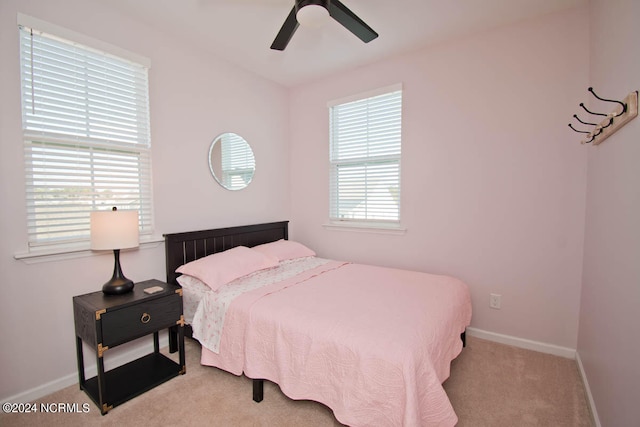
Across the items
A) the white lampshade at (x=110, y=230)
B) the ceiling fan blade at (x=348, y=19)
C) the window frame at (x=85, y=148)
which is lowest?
the white lampshade at (x=110, y=230)

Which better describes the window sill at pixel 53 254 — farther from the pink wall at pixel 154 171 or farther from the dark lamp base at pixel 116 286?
the dark lamp base at pixel 116 286

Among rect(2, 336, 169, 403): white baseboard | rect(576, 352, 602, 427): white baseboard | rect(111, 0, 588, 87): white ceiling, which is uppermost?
rect(111, 0, 588, 87): white ceiling

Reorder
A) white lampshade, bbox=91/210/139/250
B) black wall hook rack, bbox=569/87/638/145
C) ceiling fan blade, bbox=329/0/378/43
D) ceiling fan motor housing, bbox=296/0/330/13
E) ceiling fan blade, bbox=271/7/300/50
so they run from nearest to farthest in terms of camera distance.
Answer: black wall hook rack, bbox=569/87/638/145, ceiling fan motor housing, bbox=296/0/330/13, ceiling fan blade, bbox=329/0/378/43, ceiling fan blade, bbox=271/7/300/50, white lampshade, bbox=91/210/139/250

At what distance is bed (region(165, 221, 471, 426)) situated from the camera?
1.37 m

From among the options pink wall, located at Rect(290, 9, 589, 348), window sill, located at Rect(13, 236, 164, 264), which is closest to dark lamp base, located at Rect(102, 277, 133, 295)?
window sill, located at Rect(13, 236, 164, 264)

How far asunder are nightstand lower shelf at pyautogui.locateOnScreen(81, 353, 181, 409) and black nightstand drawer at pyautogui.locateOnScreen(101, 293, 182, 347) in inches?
14.1

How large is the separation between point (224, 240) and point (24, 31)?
1.98 m

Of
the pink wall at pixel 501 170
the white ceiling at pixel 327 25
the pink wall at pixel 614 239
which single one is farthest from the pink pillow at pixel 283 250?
the pink wall at pixel 614 239

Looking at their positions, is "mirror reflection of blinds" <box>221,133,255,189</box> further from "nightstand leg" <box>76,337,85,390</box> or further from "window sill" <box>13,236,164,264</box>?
"nightstand leg" <box>76,337,85,390</box>

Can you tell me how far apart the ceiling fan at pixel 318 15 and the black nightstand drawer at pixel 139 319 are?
1.95 meters

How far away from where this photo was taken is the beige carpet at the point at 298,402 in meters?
1.72

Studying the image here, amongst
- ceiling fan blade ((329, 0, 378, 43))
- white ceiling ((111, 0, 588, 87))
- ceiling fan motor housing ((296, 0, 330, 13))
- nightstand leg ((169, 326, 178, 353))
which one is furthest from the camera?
nightstand leg ((169, 326, 178, 353))

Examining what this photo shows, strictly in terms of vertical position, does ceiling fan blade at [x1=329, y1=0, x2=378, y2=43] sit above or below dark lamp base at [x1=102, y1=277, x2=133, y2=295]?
above

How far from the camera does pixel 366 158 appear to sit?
328cm
